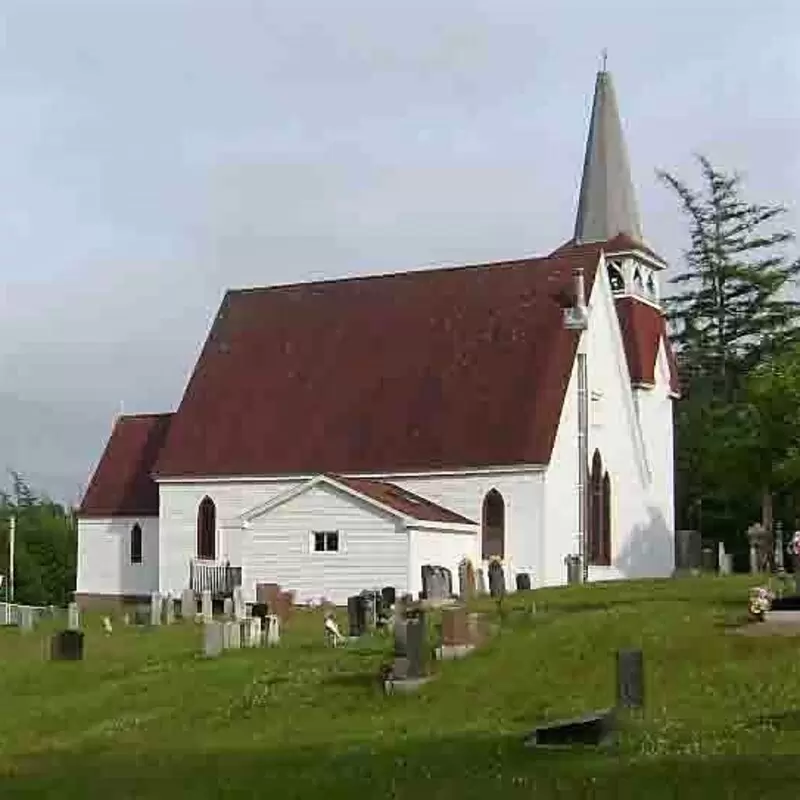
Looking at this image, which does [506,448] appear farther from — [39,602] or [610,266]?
[39,602]

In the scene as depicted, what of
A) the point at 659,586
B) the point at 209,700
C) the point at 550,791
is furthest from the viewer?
the point at 659,586

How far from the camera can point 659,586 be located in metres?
34.1

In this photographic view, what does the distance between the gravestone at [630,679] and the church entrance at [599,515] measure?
29.9 metres

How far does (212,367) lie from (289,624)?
20324 millimetres

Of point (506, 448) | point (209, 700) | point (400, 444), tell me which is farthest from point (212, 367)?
point (209, 700)

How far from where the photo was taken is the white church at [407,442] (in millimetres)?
45531

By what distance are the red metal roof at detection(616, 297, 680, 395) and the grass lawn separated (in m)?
25.7

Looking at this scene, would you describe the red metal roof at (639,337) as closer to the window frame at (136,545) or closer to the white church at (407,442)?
the white church at (407,442)

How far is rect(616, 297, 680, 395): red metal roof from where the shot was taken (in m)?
55.1

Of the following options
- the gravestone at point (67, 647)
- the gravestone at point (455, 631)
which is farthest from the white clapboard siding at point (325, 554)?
the gravestone at point (455, 631)

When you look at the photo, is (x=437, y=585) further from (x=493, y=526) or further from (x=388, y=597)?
(x=493, y=526)

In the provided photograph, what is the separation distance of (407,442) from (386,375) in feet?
10.3

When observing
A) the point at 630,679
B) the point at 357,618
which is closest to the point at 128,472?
the point at 357,618

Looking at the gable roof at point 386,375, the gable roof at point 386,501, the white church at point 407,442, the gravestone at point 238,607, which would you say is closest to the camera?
the gravestone at point 238,607
